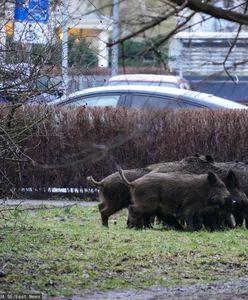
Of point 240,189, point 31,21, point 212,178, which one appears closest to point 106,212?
point 212,178

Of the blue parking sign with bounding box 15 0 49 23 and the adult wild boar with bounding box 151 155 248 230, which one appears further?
the adult wild boar with bounding box 151 155 248 230

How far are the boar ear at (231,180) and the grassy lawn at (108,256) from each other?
0.65 meters

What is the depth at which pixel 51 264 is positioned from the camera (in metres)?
11.3

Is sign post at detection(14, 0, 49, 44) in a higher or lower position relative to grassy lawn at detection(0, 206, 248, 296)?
higher

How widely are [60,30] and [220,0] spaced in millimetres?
4894

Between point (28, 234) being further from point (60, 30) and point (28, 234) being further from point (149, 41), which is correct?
point (149, 41)

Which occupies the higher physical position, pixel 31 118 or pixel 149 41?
pixel 149 41

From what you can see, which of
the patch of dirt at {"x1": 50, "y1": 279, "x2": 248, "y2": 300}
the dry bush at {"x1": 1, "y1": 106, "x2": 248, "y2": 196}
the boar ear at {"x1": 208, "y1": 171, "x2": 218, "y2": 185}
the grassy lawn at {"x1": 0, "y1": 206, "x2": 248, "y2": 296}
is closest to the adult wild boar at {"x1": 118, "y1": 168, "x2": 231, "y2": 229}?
the boar ear at {"x1": 208, "y1": 171, "x2": 218, "y2": 185}

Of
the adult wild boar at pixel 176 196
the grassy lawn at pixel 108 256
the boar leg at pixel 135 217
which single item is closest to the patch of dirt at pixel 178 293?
the grassy lawn at pixel 108 256

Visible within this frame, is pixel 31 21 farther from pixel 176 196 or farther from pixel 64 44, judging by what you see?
pixel 176 196

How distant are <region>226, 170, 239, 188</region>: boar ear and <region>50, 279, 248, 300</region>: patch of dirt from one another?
Answer: 14.5 ft

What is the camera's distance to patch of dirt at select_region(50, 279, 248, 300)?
9883 millimetres

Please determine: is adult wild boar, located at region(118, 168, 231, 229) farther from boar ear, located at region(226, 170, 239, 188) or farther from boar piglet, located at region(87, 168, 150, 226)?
boar piglet, located at region(87, 168, 150, 226)

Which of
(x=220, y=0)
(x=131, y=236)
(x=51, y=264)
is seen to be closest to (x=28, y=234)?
(x=131, y=236)
